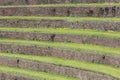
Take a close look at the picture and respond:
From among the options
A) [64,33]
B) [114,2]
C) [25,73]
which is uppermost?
[114,2]

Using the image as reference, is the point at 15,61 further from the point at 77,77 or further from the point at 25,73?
the point at 77,77

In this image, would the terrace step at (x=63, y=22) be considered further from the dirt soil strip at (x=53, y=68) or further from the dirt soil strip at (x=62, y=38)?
the dirt soil strip at (x=53, y=68)

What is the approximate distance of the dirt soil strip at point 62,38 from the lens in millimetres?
16328

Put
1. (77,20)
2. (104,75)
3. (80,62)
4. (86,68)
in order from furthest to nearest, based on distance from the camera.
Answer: (77,20)
(80,62)
(86,68)
(104,75)

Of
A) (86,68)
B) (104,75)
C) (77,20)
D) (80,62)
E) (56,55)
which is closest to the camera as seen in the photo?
(104,75)

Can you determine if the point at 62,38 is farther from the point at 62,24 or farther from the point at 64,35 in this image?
the point at 62,24

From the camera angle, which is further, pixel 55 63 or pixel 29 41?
pixel 29 41

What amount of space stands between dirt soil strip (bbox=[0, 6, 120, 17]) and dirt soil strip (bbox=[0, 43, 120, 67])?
3.07 m

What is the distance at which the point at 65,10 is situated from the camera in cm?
2061

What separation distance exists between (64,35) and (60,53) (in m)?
1.36

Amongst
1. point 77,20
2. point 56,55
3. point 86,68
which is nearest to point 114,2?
point 77,20

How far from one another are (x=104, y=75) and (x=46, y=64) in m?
3.74

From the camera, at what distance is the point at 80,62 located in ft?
53.5

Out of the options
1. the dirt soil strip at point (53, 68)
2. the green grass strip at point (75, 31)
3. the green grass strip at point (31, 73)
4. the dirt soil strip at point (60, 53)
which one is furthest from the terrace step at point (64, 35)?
the green grass strip at point (31, 73)
